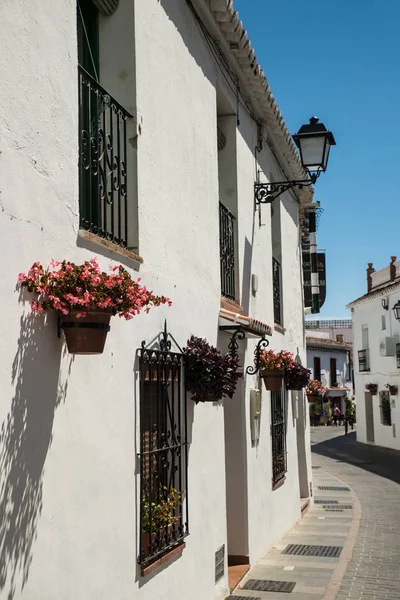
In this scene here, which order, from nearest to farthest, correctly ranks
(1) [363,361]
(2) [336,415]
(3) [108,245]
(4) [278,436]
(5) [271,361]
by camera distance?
(3) [108,245] → (5) [271,361] → (4) [278,436] → (1) [363,361] → (2) [336,415]

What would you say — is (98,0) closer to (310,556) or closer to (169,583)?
(169,583)

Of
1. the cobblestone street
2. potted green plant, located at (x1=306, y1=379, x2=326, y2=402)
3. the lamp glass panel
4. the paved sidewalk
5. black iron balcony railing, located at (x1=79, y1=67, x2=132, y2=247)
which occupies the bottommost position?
the cobblestone street

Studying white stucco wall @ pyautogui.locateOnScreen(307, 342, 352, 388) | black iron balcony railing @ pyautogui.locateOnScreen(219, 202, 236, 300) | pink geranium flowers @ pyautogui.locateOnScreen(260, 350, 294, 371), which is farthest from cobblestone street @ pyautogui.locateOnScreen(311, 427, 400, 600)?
white stucco wall @ pyautogui.locateOnScreen(307, 342, 352, 388)

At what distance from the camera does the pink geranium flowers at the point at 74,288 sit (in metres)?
3.91

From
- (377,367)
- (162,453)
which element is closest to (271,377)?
(162,453)

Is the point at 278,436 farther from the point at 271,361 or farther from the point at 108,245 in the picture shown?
the point at 108,245

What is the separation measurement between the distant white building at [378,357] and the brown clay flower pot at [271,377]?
20.7 m

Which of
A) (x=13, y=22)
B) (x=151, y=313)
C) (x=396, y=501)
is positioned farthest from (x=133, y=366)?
(x=396, y=501)

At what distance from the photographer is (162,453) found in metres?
6.00

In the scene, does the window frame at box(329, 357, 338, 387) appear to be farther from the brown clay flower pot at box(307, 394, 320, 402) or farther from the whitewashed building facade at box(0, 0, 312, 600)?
the whitewashed building facade at box(0, 0, 312, 600)

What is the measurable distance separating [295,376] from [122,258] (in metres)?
6.85

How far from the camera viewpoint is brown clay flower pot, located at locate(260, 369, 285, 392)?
990cm

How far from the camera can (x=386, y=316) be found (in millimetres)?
32875

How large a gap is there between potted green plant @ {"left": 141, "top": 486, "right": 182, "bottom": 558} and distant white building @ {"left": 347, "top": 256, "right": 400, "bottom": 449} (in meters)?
24.8
